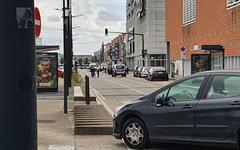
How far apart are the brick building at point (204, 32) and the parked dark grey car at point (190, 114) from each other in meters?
32.6

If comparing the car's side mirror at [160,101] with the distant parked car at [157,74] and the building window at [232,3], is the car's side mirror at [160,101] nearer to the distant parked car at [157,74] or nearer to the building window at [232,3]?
the building window at [232,3]

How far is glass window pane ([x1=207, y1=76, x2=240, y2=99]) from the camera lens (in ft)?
26.7

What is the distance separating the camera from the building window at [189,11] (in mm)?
62219

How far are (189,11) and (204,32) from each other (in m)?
8.01

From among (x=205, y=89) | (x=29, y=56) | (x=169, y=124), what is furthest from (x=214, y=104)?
(x=29, y=56)

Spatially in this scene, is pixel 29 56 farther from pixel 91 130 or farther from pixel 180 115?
pixel 91 130

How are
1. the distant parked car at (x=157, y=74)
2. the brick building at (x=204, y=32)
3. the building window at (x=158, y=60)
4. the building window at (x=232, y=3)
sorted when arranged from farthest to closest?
the building window at (x=158, y=60) < the distant parked car at (x=157, y=74) < the brick building at (x=204, y=32) < the building window at (x=232, y=3)

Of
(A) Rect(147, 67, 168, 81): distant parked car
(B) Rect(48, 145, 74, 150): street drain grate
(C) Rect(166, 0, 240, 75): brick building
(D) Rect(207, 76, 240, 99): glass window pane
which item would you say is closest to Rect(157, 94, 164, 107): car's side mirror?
(D) Rect(207, 76, 240, 99): glass window pane

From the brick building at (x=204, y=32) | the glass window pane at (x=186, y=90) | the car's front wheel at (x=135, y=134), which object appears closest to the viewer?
the glass window pane at (x=186, y=90)

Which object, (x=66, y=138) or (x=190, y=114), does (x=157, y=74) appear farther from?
(x=190, y=114)

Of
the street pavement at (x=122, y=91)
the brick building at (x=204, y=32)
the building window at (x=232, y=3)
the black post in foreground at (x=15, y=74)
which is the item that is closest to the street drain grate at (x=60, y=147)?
the black post in foreground at (x=15, y=74)

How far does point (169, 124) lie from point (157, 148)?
2.47 ft

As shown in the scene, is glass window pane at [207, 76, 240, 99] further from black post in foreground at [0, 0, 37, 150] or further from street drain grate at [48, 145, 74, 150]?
black post in foreground at [0, 0, 37, 150]

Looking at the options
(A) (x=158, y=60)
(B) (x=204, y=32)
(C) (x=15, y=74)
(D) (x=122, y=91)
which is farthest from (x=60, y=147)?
(A) (x=158, y=60)
